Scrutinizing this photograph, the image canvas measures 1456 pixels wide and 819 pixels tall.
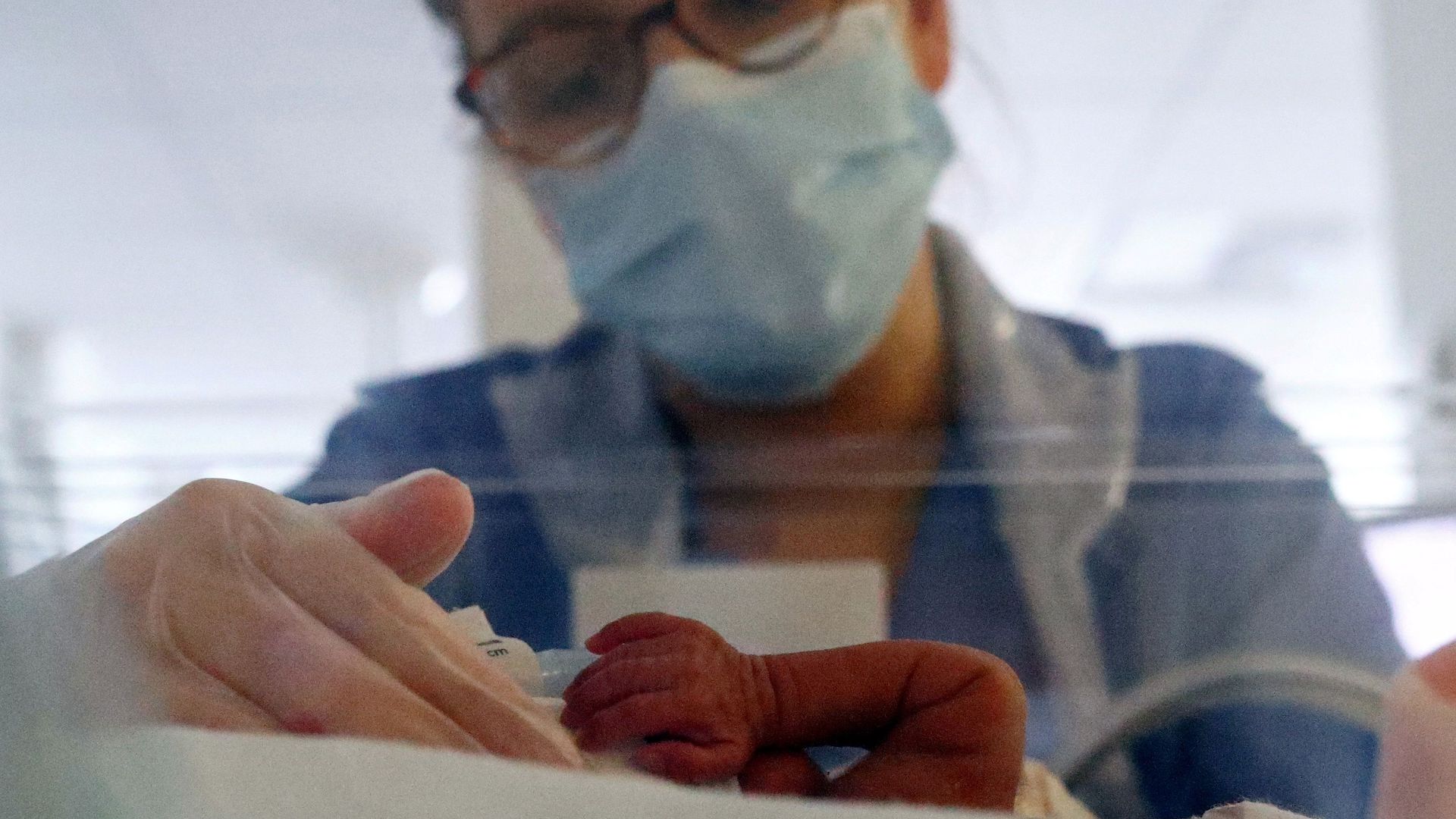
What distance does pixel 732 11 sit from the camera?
81cm

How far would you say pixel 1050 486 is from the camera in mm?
936

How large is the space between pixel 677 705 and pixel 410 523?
8cm

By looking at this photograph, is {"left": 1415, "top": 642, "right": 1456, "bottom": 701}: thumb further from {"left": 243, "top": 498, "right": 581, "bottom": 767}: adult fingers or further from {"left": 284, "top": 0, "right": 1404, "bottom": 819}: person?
{"left": 284, "top": 0, "right": 1404, "bottom": 819}: person

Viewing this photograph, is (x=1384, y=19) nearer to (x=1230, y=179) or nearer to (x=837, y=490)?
(x=1230, y=179)

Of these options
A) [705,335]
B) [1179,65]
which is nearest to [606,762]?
[705,335]

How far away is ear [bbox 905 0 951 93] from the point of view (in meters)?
0.90

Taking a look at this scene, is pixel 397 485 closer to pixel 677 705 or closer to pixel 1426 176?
pixel 677 705

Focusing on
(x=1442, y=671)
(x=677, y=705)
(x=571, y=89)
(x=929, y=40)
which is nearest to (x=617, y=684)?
(x=677, y=705)

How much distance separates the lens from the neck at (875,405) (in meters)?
0.89

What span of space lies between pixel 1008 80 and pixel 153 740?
1.57m

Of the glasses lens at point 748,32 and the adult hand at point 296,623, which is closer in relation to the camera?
the adult hand at point 296,623

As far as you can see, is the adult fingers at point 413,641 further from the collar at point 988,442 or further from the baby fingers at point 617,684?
the collar at point 988,442

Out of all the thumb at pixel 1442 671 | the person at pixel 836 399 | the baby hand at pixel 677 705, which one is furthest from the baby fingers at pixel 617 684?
the person at pixel 836 399

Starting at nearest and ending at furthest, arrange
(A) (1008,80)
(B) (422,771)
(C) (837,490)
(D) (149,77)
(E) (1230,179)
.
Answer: (B) (422,771) → (C) (837,490) → (D) (149,77) → (A) (1008,80) → (E) (1230,179)
